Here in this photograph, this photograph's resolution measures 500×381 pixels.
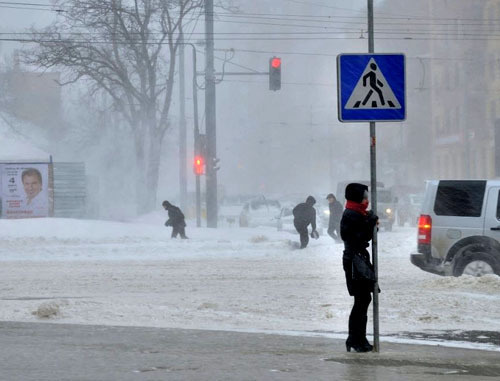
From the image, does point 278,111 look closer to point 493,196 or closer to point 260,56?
point 260,56

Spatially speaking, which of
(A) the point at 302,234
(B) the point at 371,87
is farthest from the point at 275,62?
(B) the point at 371,87

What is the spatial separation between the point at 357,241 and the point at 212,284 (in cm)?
995

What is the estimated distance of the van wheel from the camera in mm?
17031

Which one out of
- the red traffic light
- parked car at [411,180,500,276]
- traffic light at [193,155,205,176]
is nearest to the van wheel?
parked car at [411,180,500,276]

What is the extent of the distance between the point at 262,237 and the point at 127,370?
2432 centimetres

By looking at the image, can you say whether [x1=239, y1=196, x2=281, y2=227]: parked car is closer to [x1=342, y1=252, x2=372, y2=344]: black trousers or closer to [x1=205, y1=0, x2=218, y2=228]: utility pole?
[x1=205, y1=0, x2=218, y2=228]: utility pole

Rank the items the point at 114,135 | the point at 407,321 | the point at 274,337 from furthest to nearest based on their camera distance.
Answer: the point at 114,135, the point at 407,321, the point at 274,337

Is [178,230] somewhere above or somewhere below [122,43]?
below

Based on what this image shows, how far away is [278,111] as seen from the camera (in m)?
107

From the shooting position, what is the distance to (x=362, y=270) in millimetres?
9484

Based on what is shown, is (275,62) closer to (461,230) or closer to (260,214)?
(260,214)

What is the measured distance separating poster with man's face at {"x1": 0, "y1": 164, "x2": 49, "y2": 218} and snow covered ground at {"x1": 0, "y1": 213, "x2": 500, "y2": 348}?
464cm

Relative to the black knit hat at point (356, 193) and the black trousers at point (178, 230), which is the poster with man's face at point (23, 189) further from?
the black knit hat at point (356, 193)

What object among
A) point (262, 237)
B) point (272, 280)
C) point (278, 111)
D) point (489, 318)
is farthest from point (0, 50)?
point (489, 318)
